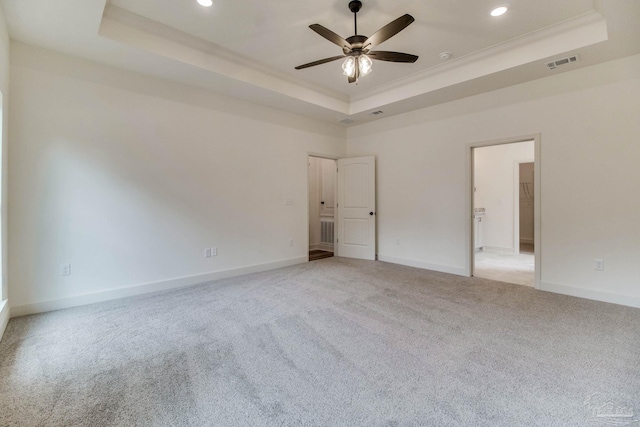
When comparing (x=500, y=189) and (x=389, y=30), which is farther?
(x=500, y=189)

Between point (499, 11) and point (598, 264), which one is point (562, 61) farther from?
point (598, 264)

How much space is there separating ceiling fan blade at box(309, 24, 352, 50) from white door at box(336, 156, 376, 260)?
3.15 meters

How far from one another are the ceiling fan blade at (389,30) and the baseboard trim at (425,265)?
3637 millimetres

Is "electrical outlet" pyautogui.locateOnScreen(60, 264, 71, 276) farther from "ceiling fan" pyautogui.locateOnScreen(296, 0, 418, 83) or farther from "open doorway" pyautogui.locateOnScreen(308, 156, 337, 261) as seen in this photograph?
"open doorway" pyautogui.locateOnScreen(308, 156, 337, 261)

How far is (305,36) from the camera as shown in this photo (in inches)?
126

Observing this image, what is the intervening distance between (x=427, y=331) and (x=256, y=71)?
387 centimetres

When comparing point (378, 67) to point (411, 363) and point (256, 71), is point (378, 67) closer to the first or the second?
point (256, 71)

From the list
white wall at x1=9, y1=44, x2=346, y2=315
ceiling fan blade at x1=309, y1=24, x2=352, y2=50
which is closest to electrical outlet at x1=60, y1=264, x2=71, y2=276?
white wall at x1=9, y1=44, x2=346, y2=315

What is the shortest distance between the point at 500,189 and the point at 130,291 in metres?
7.40

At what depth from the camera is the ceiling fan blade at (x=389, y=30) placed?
2213 millimetres

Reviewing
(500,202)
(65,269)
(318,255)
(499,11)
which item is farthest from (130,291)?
(500,202)

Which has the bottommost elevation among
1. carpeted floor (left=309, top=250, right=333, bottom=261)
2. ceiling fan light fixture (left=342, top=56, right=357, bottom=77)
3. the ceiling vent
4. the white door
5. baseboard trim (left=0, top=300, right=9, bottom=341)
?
carpeted floor (left=309, top=250, right=333, bottom=261)

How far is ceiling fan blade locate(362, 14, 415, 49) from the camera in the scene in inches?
87.1

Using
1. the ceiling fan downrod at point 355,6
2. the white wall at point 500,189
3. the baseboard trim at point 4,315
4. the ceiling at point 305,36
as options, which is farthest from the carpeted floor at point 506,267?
the baseboard trim at point 4,315
